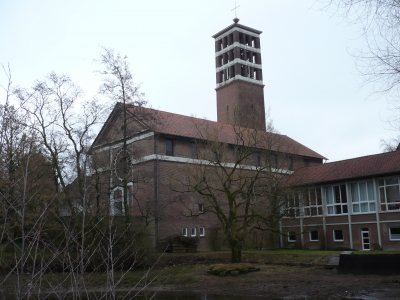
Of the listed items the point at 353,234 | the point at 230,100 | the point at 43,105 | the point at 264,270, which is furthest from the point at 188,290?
the point at 230,100

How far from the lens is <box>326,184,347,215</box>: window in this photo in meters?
37.8

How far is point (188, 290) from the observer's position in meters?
21.0

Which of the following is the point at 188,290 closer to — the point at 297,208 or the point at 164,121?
the point at 297,208

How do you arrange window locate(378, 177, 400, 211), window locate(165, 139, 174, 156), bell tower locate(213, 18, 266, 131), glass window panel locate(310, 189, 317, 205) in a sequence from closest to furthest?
window locate(378, 177, 400, 211), glass window panel locate(310, 189, 317, 205), window locate(165, 139, 174, 156), bell tower locate(213, 18, 266, 131)

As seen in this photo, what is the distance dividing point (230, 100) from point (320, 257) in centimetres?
3348

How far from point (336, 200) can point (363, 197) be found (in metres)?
2.61

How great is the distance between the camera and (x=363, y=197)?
36.5 m

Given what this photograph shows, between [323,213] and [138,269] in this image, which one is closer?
[138,269]

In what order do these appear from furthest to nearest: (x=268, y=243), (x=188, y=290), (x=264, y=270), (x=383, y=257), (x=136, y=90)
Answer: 1. (x=268, y=243)
2. (x=136, y=90)
3. (x=264, y=270)
4. (x=383, y=257)
5. (x=188, y=290)

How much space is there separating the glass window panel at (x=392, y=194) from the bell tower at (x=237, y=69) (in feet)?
80.9

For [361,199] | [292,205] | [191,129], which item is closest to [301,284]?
[292,205]

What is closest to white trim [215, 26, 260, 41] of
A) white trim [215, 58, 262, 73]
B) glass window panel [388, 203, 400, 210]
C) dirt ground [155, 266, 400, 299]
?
white trim [215, 58, 262, 73]

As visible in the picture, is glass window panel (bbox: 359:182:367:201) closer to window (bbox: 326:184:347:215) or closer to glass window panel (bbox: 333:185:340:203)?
window (bbox: 326:184:347:215)

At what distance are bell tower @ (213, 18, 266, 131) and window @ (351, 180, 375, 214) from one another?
22234 millimetres
